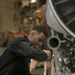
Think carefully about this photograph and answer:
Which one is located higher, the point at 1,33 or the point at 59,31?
the point at 59,31

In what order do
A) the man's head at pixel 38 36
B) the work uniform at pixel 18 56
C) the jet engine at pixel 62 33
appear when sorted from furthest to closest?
the man's head at pixel 38 36, the work uniform at pixel 18 56, the jet engine at pixel 62 33

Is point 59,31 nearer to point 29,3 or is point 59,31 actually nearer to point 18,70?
point 18,70

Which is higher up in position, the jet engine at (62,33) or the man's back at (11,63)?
the jet engine at (62,33)

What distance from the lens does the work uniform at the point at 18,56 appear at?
2.24m

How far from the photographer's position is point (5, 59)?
8.09ft

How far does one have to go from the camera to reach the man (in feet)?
7.50

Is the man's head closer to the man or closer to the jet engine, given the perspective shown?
the man

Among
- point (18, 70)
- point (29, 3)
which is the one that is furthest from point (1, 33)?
point (18, 70)

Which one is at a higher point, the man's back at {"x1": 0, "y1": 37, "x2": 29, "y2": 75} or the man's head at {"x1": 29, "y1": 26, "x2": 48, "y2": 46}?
the man's head at {"x1": 29, "y1": 26, "x2": 48, "y2": 46}

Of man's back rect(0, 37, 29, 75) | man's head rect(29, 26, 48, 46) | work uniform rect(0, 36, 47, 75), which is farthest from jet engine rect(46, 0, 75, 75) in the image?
man's back rect(0, 37, 29, 75)

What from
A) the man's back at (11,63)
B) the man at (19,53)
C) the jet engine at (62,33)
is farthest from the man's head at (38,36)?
the jet engine at (62,33)

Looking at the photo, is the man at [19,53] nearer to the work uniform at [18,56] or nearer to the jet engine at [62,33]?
the work uniform at [18,56]

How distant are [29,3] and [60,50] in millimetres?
8617

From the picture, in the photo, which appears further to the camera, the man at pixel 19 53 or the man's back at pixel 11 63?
the man's back at pixel 11 63
